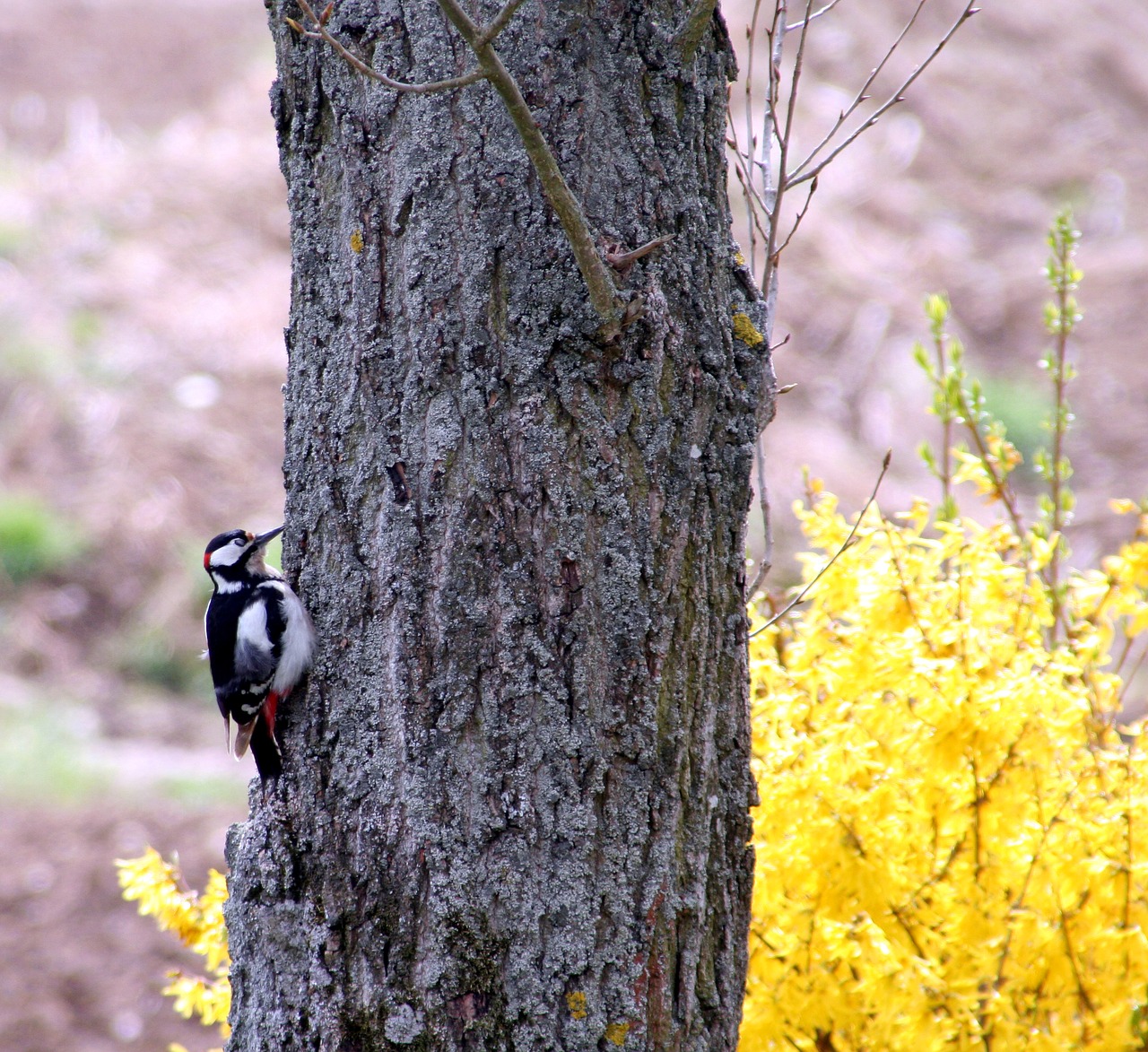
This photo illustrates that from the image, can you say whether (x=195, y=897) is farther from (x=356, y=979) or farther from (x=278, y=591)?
(x=356, y=979)

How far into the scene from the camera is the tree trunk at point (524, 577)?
5.68ft

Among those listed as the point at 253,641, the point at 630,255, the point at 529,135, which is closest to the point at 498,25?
the point at 529,135

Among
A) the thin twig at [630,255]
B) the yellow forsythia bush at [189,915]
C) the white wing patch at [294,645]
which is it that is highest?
the thin twig at [630,255]

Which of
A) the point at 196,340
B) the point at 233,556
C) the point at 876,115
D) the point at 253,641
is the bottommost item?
the point at 253,641

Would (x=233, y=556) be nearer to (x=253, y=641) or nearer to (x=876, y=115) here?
(x=253, y=641)

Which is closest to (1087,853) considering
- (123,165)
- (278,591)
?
(278,591)

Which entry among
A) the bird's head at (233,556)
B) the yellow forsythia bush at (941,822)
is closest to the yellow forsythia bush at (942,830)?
the yellow forsythia bush at (941,822)

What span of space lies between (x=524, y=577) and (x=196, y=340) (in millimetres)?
7831

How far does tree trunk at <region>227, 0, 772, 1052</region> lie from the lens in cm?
173

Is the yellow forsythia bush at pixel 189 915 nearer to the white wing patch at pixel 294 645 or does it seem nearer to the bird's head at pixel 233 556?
the white wing patch at pixel 294 645

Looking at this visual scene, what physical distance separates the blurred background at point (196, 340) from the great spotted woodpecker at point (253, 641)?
2018mm

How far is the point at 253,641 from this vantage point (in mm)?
2402

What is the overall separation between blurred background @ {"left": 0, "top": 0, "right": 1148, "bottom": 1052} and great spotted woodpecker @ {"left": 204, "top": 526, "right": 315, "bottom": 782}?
2.02 metres

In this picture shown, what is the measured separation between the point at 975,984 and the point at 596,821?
2.90 ft
